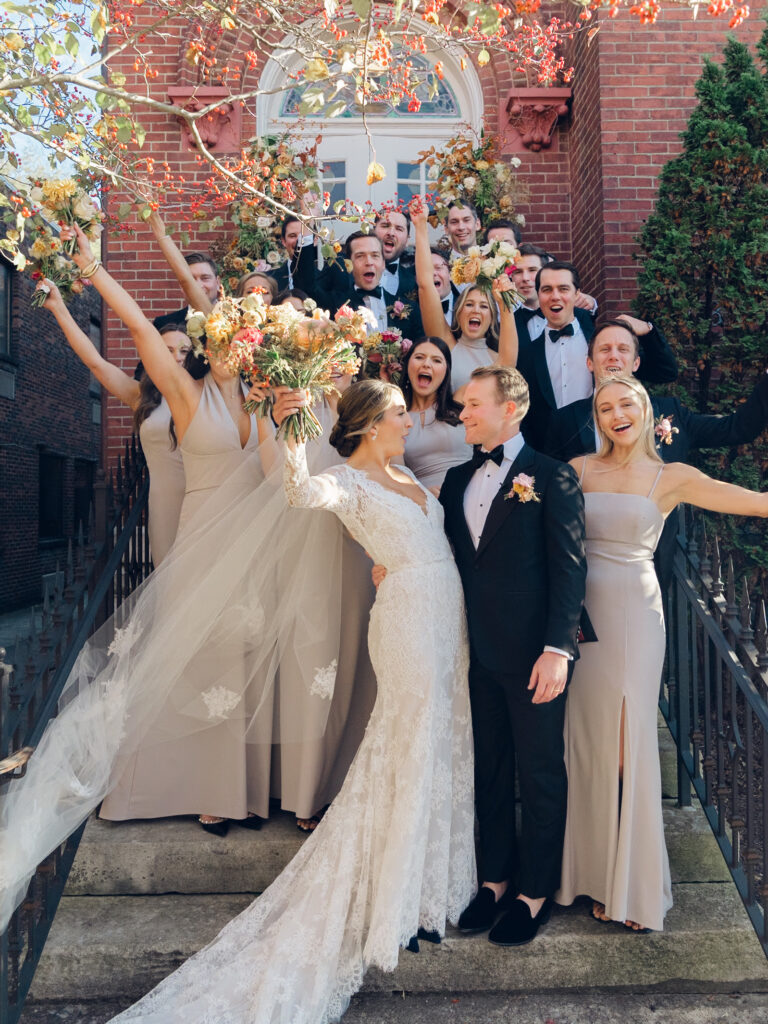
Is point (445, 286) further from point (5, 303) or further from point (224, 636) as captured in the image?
point (5, 303)

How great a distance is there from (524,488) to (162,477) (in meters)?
2.21

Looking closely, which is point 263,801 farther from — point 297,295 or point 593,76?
point 593,76

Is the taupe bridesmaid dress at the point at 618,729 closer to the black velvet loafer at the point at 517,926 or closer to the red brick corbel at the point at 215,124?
the black velvet loafer at the point at 517,926

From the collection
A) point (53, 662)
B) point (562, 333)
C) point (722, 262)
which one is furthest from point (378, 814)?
point (722, 262)

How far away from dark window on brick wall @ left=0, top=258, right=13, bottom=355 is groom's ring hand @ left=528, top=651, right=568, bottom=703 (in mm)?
16476

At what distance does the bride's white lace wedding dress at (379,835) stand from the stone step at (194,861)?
1.79 feet

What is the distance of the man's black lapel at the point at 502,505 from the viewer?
334 cm

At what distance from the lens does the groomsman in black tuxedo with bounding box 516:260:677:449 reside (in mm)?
4719

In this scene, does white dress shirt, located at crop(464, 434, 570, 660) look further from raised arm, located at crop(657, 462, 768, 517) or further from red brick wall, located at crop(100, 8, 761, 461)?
red brick wall, located at crop(100, 8, 761, 461)

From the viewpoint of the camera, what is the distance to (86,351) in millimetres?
4547

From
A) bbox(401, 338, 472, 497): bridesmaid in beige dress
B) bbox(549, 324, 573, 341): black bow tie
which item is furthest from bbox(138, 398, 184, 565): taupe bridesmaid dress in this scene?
bbox(549, 324, 573, 341): black bow tie

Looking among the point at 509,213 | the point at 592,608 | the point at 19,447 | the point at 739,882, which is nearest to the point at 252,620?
the point at 592,608

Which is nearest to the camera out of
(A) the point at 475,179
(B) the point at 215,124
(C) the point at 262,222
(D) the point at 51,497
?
(C) the point at 262,222

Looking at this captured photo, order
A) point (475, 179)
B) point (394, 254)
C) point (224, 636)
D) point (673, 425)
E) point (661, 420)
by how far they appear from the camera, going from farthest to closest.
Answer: point (475, 179), point (394, 254), point (673, 425), point (661, 420), point (224, 636)
